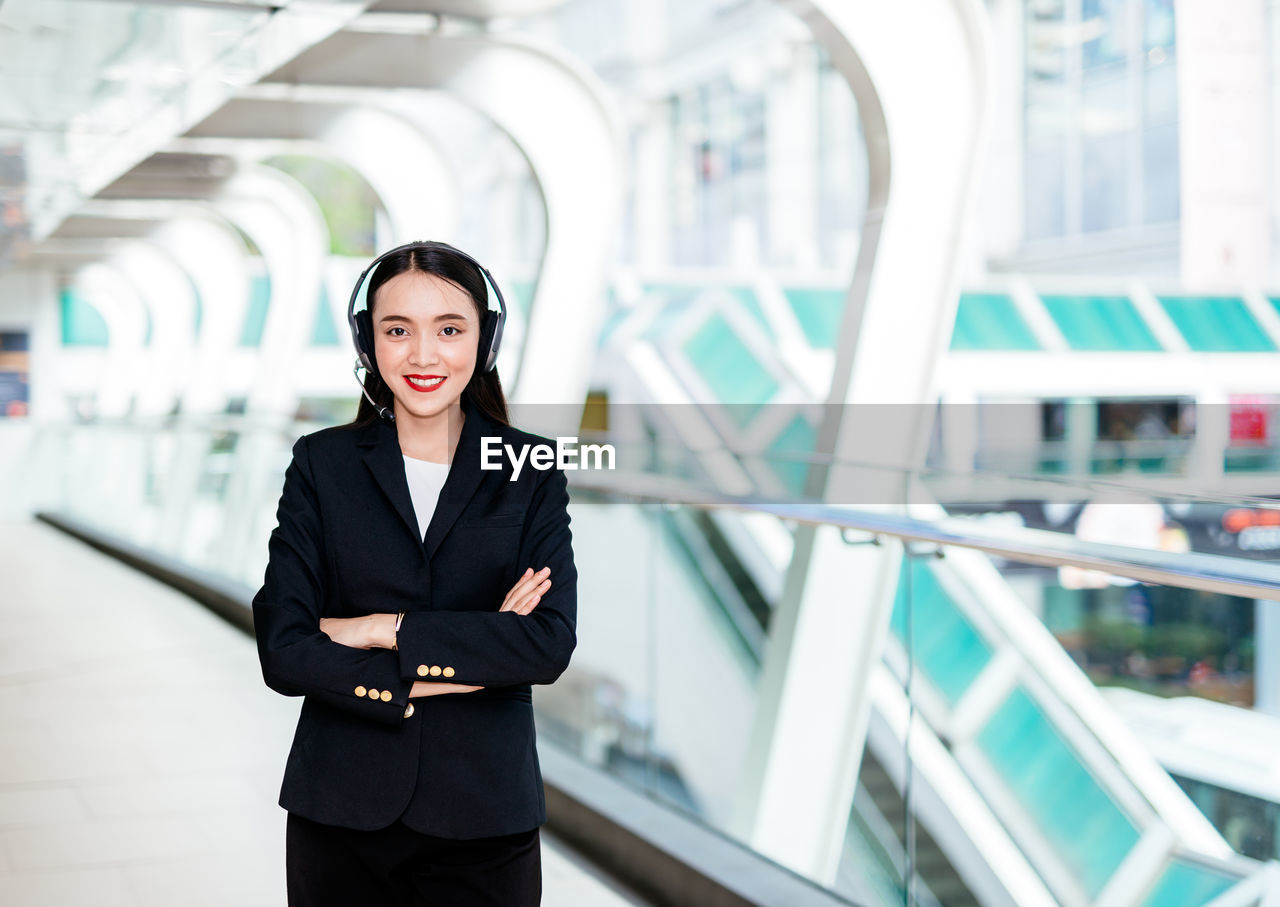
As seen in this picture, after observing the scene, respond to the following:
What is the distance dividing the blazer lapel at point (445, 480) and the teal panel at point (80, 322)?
55.2 feet

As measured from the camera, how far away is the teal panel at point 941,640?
2.85 meters

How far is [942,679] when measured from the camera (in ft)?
9.53

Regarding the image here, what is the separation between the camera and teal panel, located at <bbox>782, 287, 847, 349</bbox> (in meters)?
18.7

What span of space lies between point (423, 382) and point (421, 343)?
5 centimetres

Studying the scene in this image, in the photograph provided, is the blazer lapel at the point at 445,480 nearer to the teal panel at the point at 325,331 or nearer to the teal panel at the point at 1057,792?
the teal panel at the point at 1057,792

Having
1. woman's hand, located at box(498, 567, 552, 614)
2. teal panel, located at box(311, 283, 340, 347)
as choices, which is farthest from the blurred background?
teal panel, located at box(311, 283, 340, 347)

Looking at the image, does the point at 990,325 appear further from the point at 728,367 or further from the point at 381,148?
the point at 381,148

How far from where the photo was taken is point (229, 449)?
10312mm

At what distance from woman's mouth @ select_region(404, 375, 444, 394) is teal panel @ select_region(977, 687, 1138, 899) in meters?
1.25

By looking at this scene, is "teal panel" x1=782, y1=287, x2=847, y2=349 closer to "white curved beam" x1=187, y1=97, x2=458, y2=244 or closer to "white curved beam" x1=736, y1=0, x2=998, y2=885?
"white curved beam" x1=187, y1=97, x2=458, y2=244

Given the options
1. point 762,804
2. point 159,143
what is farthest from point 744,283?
point 762,804

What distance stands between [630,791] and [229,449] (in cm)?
707

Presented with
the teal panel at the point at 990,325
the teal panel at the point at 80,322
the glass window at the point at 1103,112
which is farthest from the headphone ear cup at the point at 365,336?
the glass window at the point at 1103,112

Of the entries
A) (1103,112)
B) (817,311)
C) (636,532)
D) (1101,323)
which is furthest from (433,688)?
(1103,112)
